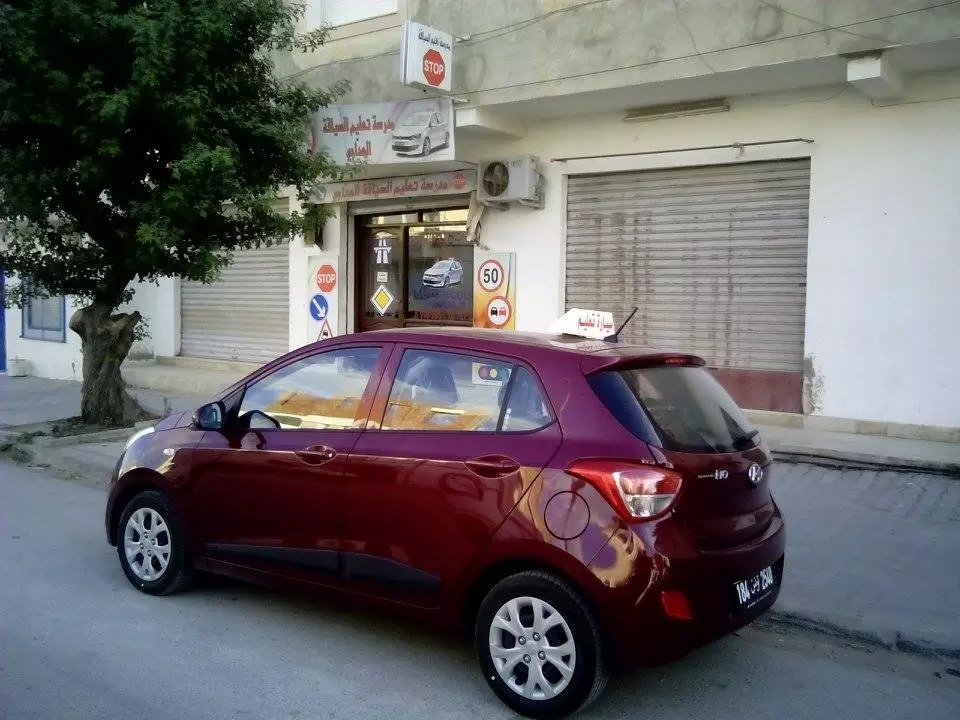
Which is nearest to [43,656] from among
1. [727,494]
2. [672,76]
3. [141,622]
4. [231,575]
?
[141,622]

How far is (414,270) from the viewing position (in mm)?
13445

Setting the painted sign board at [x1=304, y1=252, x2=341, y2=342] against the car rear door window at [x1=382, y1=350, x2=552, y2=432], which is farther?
the painted sign board at [x1=304, y1=252, x2=341, y2=342]

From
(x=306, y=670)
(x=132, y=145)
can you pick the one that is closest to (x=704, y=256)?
(x=132, y=145)

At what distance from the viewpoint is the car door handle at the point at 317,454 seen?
14.9 ft

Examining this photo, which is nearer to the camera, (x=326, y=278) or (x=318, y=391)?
(x=318, y=391)

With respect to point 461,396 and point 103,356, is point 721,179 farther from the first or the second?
point 103,356

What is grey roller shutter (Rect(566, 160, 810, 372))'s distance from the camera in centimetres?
973

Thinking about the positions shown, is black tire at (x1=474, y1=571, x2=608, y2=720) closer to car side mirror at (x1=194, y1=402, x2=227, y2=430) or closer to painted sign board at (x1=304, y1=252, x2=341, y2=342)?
car side mirror at (x1=194, y1=402, x2=227, y2=430)

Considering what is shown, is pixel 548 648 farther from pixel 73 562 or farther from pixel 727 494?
pixel 73 562

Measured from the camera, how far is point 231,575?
5012mm

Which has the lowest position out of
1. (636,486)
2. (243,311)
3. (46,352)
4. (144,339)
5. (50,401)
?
(50,401)

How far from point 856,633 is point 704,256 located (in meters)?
5.97

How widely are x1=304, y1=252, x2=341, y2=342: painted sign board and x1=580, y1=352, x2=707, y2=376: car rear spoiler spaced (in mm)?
9997

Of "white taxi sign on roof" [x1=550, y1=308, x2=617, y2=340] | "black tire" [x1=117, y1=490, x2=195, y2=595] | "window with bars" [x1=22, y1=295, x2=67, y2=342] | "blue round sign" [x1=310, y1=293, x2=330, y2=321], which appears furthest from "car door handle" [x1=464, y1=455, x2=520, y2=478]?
"window with bars" [x1=22, y1=295, x2=67, y2=342]
